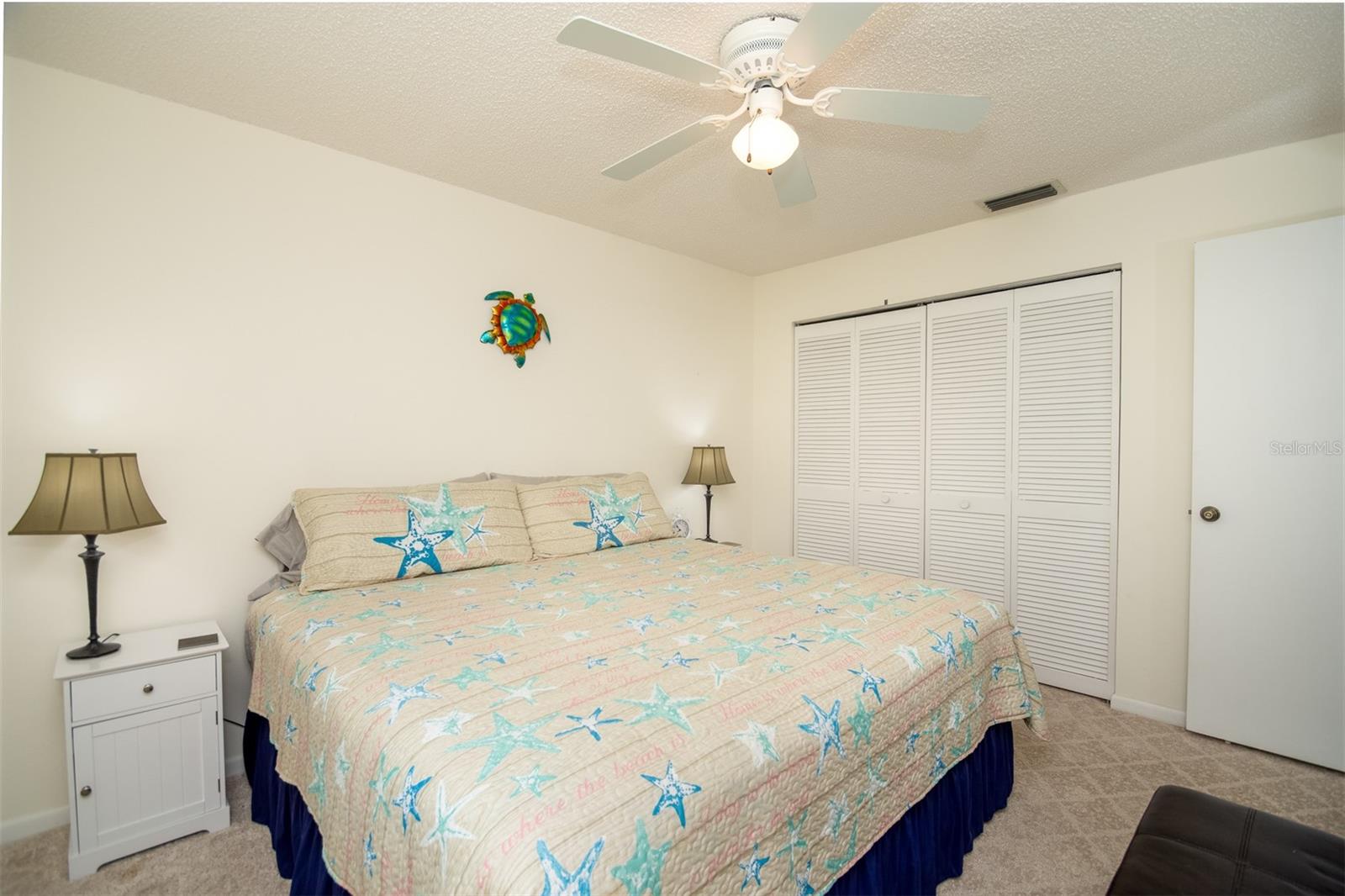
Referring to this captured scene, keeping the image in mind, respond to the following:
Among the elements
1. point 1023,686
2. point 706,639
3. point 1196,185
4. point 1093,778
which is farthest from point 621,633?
point 1196,185

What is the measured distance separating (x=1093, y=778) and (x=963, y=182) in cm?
251

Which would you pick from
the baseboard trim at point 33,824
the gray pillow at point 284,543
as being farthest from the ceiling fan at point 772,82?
the baseboard trim at point 33,824

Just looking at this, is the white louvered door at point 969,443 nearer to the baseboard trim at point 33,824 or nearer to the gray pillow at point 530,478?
the gray pillow at point 530,478

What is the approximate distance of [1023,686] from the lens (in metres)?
1.98

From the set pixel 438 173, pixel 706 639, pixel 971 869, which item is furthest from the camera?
pixel 438 173

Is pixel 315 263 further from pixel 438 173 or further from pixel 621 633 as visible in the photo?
pixel 621 633

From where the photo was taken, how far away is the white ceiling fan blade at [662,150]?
1.80 meters

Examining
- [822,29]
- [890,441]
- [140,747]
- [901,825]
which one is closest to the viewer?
[822,29]

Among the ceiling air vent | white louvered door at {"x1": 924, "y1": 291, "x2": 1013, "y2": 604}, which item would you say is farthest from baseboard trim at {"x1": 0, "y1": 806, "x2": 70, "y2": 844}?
the ceiling air vent

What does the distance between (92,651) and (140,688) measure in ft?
0.64

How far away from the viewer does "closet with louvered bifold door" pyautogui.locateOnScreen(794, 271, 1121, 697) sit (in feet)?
9.50

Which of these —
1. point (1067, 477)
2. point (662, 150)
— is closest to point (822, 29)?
point (662, 150)

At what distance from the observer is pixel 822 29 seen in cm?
139

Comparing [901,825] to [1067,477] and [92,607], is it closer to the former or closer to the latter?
[1067,477]
